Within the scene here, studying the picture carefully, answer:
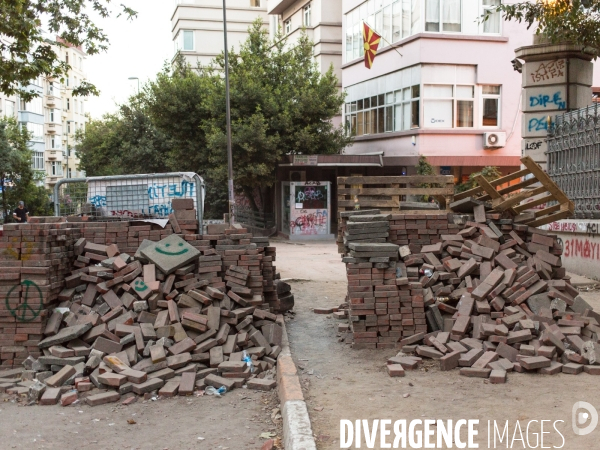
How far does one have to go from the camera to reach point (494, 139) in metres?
24.9

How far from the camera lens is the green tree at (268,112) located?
25344 mm

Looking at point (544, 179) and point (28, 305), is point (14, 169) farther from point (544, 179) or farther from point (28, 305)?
point (544, 179)

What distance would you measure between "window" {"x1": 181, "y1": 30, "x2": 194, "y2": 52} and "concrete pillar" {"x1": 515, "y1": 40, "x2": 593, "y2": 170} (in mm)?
38127

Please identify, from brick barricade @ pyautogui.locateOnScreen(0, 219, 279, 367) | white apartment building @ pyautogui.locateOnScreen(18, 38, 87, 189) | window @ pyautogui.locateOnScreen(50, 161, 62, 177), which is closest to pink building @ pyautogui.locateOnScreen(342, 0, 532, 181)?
brick barricade @ pyautogui.locateOnScreen(0, 219, 279, 367)

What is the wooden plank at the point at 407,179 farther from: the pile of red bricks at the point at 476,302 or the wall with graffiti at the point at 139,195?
the wall with graffiti at the point at 139,195

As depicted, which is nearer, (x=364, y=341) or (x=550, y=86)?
(x=364, y=341)

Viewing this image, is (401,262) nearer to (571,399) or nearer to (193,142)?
(571,399)

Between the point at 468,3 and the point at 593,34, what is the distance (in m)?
12.4

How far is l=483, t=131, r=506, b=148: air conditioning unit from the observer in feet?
81.4

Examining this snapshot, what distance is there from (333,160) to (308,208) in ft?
8.39

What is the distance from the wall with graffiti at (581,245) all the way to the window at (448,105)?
11.6m

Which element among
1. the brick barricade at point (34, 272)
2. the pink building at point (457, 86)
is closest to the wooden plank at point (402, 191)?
the brick barricade at point (34, 272)

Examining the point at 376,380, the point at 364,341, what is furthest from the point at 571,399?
the point at 364,341

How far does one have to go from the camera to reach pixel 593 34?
13227mm
